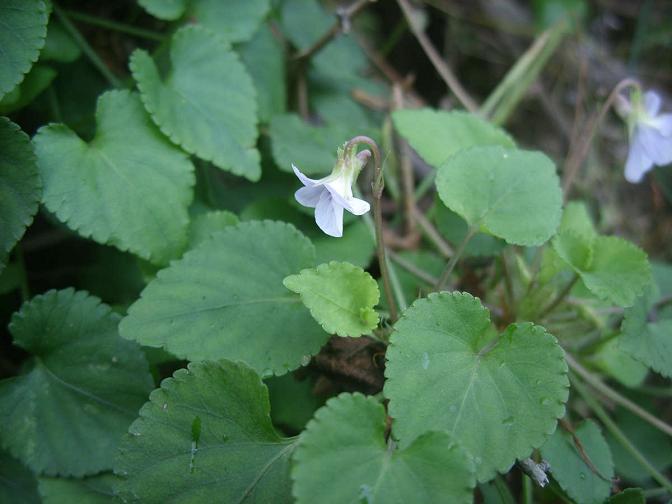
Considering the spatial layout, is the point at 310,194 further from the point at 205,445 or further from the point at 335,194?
the point at 205,445

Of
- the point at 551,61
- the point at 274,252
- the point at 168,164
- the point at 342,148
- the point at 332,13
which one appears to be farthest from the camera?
the point at 551,61

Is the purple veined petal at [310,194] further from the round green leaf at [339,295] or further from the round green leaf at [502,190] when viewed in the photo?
the round green leaf at [502,190]

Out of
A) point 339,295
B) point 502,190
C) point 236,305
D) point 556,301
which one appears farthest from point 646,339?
point 236,305

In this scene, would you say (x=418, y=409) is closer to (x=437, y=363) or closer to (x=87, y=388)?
(x=437, y=363)

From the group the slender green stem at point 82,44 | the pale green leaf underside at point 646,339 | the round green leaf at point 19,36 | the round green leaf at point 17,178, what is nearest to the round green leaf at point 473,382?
the pale green leaf underside at point 646,339

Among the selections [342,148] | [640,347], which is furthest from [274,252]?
[640,347]

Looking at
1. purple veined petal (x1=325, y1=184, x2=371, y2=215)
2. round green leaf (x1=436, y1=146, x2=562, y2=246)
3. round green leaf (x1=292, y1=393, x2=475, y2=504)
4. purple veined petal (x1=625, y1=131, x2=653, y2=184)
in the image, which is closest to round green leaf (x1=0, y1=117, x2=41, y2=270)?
purple veined petal (x1=325, y1=184, x2=371, y2=215)
